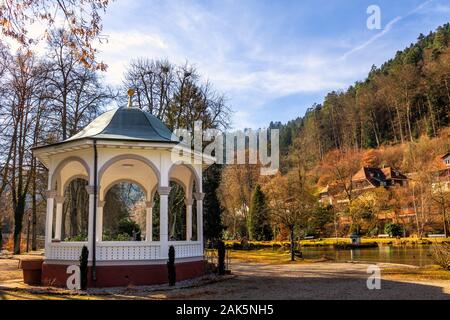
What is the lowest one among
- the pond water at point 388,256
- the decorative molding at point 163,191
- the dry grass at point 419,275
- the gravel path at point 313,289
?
the pond water at point 388,256

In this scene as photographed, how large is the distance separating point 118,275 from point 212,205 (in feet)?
60.9

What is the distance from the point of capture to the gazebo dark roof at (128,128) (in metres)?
14.4

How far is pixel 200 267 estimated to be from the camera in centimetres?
1586

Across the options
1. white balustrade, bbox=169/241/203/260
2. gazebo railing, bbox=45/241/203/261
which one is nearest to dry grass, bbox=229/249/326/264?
white balustrade, bbox=169/241/203/260

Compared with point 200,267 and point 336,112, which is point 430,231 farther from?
point 336,112

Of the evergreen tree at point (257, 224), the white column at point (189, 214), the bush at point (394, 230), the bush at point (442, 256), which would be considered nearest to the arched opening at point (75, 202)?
the white column at point (189, 214)

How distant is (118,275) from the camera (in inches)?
522

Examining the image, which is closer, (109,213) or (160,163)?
(160,163)

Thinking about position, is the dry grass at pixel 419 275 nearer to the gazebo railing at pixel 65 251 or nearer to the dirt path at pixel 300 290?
the dirt path at pixel 300 290

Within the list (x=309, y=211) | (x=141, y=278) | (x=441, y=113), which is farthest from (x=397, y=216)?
(x=141, y=278)

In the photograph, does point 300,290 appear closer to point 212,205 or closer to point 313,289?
point 313,289

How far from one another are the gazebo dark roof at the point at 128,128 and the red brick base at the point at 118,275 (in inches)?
160

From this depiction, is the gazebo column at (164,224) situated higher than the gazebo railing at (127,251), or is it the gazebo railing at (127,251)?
the gazebo column at (164,224)
